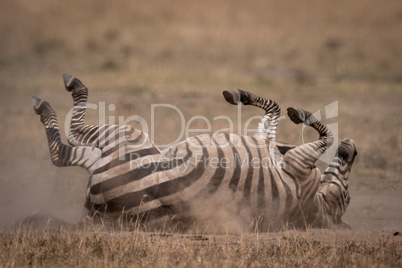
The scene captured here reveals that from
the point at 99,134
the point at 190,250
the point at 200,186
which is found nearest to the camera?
the point at 190,250

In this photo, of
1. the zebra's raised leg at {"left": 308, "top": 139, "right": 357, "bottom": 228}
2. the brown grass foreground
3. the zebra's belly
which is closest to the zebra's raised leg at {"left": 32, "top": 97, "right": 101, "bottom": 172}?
the zebra's belly

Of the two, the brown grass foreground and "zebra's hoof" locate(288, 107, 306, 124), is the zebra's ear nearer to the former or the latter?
the brown grass foreground

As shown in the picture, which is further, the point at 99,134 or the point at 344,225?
the point at 344,225

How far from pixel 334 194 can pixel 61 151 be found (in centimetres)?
288

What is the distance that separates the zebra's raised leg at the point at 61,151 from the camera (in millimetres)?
6691

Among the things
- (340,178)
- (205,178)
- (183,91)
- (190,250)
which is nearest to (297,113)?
(340,178)

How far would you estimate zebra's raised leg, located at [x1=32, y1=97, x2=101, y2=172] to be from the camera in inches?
263

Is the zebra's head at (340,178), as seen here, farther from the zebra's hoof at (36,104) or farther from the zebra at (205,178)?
the zebra's hoof at (36,104)

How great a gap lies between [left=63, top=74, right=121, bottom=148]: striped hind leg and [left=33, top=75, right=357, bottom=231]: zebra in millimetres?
11

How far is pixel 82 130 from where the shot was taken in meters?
6.97

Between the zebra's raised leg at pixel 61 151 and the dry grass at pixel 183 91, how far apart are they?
70 cm

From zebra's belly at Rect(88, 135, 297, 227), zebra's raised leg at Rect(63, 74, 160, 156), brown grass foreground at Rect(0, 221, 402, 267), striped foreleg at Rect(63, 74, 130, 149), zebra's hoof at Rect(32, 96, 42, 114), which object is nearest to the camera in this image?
brown grass foreground at Rect(0, 221, 402, 267)

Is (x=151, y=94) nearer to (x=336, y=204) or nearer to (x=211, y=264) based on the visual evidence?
(x=336, y=204)

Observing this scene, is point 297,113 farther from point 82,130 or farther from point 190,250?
point 190,250
